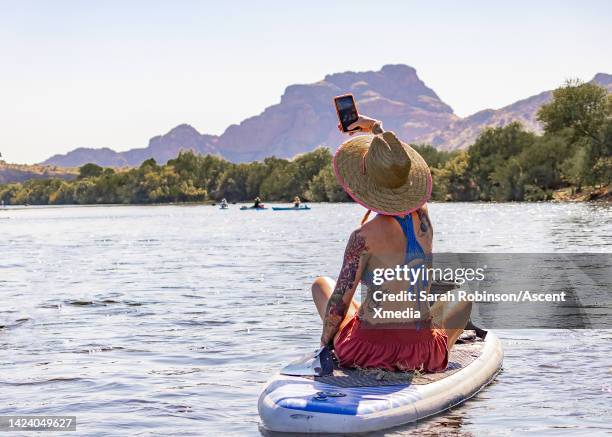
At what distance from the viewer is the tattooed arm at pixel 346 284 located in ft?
30.5

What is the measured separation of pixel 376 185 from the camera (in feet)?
30.7

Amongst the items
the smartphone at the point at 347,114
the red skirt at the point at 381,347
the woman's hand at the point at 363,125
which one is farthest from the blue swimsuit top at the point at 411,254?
the smartphone at the point at 347,114

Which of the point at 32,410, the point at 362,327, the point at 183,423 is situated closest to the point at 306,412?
the point at 362,327

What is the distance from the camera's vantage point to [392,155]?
918 cm

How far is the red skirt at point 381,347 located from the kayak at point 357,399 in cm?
11

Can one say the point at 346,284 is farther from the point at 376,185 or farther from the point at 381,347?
the point at 376,185

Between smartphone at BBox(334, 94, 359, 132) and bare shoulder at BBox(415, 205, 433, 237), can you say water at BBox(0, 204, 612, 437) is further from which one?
smartphone at BBox(334, 94, 359, 132)

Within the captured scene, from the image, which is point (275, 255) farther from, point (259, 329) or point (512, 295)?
point (259, 329)

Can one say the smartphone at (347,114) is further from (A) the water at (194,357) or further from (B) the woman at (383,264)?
(A) the water at (194,357)

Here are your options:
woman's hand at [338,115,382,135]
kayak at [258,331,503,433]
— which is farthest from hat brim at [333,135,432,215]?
kayak at [258,331,503,433]

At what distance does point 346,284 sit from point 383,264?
44cm

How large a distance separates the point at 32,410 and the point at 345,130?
4887mm

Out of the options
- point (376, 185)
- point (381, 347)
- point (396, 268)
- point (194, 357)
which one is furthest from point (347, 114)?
point (194, 357)

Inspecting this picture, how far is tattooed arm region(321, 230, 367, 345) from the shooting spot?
9.30 meters
